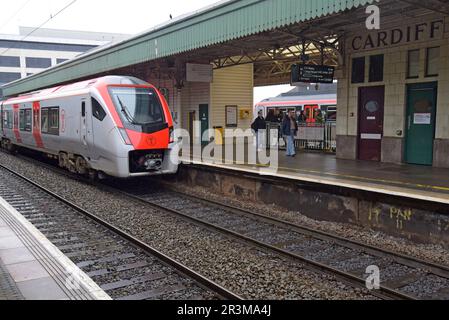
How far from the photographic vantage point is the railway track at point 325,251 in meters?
5.50

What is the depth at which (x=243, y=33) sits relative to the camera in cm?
1048

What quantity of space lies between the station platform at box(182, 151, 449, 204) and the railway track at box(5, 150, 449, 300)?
1336mm

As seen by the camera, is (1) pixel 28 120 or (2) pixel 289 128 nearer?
(2) pixel 289 128

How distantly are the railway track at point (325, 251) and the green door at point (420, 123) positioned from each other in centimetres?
502

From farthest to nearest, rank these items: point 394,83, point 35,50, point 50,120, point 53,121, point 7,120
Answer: point 35,50 → point 7,120 → point 50,120 → point 53,121 → point 394,83

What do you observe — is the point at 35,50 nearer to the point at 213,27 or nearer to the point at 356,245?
the point at 213,27

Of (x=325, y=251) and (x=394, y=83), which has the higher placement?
(x=394, y=83)

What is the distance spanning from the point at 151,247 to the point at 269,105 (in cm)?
2658

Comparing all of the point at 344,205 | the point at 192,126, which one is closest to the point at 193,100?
the point at 192,126

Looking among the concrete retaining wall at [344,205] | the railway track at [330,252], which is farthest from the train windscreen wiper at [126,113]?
Answer: the concrete retaining wall at [344,205]

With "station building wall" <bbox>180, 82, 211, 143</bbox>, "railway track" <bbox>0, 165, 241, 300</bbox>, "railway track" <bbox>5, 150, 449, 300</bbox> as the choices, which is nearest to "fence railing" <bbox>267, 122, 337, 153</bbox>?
"station building wall" <bbox>180, 82, 211, 143</bbox>

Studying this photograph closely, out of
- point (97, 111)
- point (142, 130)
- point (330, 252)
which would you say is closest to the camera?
point (330, 252)

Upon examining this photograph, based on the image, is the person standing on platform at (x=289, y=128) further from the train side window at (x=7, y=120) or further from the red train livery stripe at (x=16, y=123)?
the train side window at (x=7, y=120)

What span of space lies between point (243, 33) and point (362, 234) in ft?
18.5
